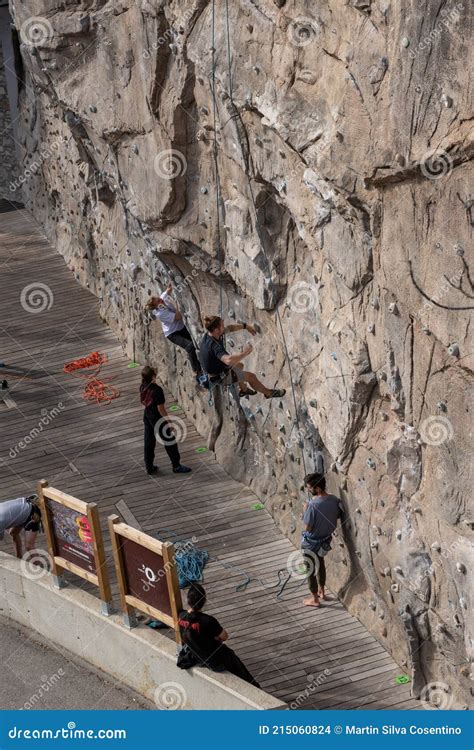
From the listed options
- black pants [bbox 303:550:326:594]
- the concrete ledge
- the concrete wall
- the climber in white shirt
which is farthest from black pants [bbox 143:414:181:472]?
the concrete wall

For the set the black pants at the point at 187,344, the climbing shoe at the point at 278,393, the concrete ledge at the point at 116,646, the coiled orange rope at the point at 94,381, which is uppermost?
the black pants at the point at 187,344

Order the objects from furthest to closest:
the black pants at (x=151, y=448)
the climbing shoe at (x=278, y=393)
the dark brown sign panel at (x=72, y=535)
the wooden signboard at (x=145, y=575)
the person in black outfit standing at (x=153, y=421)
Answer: the black pants at (x=151, y=448) < the person in black outfit standing at (x=153, y=421) < the climbing shoe at (x=278, y=393) < the dark brown sign panel at (x=72, y=535) < the wooden signboard at (x=145, y=575)

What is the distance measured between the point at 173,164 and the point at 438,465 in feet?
20.1

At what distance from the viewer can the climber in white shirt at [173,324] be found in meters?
16.3

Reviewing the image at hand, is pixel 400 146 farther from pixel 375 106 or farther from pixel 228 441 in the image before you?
pixel 228 441

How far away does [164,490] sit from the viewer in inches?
615

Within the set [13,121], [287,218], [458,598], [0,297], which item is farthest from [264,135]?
[13,121]

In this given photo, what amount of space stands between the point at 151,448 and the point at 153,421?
0.36 metres

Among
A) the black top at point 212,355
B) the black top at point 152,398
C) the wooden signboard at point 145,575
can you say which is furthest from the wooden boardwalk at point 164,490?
the black top at point 212,355

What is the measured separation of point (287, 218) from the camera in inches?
523

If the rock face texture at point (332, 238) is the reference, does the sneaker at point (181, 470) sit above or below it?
below

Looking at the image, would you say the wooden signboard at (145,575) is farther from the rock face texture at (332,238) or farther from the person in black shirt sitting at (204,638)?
the rock face texture at (332,238)

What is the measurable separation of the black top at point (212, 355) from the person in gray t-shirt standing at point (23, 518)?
2373 millimetres

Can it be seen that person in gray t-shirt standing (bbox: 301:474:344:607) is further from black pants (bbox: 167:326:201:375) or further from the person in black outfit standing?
black pants (bbox: 167:326:201:375)
